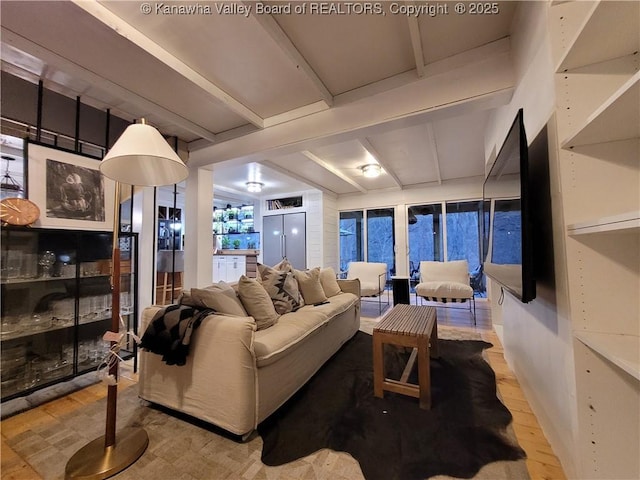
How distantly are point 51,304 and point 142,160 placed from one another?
1620 mm

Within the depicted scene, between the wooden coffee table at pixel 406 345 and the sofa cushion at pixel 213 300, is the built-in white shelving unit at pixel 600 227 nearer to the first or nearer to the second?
the wooden coffee table at pixel 406 345

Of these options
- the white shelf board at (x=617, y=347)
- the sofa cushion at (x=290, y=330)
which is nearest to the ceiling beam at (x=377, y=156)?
the sofa cushion at (x=290, y=330)

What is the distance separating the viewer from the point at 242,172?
181 inches

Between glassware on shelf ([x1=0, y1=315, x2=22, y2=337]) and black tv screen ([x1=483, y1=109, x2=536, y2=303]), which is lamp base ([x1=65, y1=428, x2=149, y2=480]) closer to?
glassware on shelf ([x1=0, y1=315, x2=22, y2=337])

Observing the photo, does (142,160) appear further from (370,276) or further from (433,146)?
(370,276)

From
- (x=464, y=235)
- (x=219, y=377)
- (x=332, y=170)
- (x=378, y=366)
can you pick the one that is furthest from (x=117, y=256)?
(x=464, y=235)

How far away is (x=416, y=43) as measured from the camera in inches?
68.8

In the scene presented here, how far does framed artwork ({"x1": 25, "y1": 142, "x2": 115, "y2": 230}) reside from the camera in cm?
201

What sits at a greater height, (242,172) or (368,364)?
(242,172)

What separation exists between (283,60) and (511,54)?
161 cm

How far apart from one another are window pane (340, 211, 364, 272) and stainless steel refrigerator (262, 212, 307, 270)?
114 centimetres

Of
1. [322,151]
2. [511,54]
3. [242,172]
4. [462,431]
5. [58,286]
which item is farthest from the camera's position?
[242,172]

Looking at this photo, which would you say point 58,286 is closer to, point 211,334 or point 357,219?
point 211,334

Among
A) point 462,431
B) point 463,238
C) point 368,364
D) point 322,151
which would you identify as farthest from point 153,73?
point 463,238
